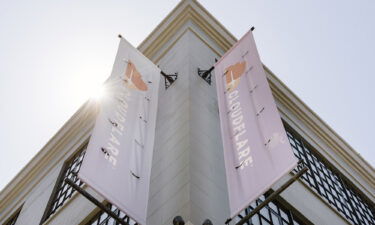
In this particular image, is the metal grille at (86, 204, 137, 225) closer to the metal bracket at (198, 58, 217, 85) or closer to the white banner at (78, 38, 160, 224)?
the white banner at (78, 38, 160, 224)

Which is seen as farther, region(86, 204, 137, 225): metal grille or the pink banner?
region(86, 204, 137, 225): metal grille

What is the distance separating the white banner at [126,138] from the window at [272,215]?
2.69m

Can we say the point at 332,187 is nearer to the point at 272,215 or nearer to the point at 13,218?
the point at 272,215

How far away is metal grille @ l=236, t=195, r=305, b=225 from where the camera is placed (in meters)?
8.92

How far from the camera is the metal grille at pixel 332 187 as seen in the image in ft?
47.2

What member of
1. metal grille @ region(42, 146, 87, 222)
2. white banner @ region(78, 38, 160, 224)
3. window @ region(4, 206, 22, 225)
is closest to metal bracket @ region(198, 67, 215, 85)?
white banner @ region(78, 38, 160, 224)

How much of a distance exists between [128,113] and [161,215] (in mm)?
2312

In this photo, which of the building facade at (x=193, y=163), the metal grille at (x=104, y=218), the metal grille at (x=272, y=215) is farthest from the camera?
the metal grille at (x=104, y=218)

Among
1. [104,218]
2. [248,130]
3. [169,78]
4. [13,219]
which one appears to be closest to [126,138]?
[248,130]

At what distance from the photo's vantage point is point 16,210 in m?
18.1

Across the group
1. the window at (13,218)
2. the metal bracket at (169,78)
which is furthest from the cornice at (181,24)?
the window at (13,218)

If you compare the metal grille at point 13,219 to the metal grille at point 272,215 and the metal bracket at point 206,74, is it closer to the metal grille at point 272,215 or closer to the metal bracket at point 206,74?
the metal bracket at point 206,74

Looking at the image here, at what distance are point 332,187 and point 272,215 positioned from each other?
22.2 feet

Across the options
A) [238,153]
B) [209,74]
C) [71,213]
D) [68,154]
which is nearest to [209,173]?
[238,153]
